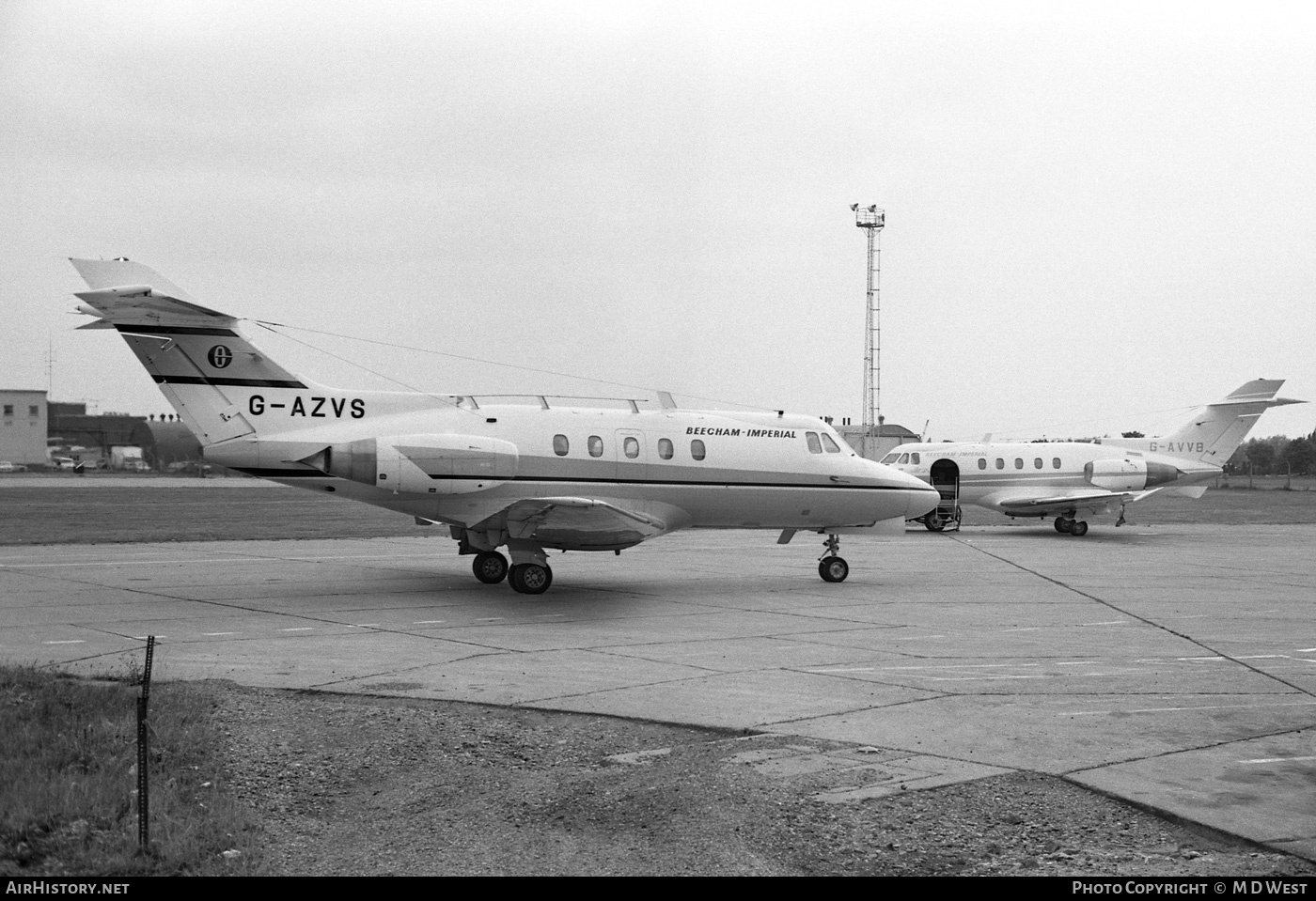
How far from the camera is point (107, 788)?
736 centimetres

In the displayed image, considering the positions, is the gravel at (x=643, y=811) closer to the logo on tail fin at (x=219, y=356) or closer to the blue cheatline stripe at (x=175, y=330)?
the logo on tail fin at (x=219, y=356)

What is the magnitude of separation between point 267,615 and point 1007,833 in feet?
40.0

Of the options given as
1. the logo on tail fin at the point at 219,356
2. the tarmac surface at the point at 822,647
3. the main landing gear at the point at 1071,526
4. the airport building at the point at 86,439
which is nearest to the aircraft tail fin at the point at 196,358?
the logo on tail fin at the point at 219,356

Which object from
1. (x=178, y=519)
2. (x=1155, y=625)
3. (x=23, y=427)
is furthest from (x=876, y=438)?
(x=23, y=427)

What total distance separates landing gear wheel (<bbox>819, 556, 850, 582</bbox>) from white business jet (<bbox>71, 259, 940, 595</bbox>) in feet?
3.05

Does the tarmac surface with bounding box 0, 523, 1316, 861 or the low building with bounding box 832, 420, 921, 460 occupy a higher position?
the low building with bounding box 832, 420, 921, 460

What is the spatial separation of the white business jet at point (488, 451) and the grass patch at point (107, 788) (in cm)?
876

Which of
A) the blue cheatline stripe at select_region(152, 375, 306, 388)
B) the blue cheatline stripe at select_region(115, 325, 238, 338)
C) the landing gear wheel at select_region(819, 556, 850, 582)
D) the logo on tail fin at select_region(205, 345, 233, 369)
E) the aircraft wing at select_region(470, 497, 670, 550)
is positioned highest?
the blue cheatline stripe at select_region(115, 325, 238, 338)

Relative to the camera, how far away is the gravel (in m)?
6.52

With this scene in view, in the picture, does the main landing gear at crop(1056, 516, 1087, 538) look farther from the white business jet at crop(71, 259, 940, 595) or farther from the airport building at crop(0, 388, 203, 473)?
the airport building at crop(0, 388, 203, 473)

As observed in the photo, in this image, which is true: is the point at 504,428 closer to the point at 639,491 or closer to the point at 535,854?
the point at 639,491

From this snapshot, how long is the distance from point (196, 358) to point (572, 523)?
21.2 ft

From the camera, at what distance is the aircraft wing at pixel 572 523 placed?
18.5 metres

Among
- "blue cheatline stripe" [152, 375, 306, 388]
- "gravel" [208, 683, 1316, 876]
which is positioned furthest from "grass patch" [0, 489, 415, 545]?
"gravel" [208, 683, 1316, 876]
